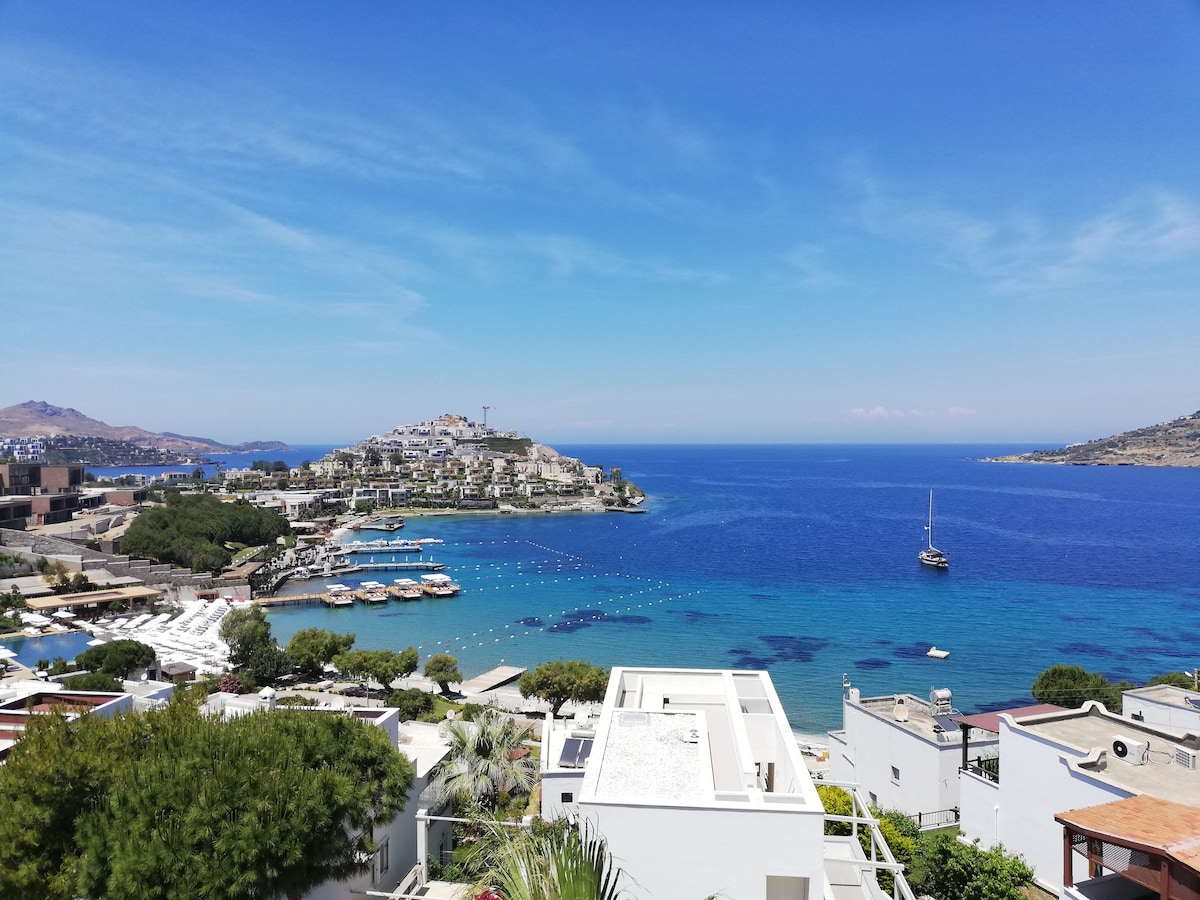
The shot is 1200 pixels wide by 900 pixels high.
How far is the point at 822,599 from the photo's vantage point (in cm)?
4088

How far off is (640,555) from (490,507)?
42764 millimetres

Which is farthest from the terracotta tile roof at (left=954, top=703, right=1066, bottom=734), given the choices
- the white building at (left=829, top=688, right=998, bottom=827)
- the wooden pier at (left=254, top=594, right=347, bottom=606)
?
the wooden pier at (left=254, top=594, right=347, bottom=606)

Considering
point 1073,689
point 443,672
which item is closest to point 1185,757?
point 1073,689

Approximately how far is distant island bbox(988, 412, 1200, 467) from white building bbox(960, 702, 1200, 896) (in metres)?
199

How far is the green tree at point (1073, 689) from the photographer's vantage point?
19.3 meters

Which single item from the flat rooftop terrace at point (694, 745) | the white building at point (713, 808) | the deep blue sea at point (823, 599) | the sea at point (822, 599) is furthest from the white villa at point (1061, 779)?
the deep blue sea at point (823, 599)

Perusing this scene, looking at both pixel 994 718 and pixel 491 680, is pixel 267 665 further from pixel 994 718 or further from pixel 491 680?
pixel 994 718

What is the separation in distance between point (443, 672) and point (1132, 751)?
772 inches

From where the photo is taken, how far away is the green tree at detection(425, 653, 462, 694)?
78.1 ft

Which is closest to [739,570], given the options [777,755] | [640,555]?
[640,555]

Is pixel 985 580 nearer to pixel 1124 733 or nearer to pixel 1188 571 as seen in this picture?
pixel 1188 571

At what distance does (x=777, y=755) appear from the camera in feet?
26.7

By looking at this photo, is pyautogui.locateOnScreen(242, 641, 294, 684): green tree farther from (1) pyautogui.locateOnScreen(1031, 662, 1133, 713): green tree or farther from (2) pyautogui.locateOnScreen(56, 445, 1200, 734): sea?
(1) pyautogui.locateOnScreen(1031, 662, 1133, 713): green tree

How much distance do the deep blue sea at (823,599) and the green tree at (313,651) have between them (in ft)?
20.4
